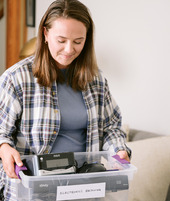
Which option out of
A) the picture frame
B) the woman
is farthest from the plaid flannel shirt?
the picture frame

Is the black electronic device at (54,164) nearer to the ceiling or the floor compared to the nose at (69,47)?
nearer to the floor

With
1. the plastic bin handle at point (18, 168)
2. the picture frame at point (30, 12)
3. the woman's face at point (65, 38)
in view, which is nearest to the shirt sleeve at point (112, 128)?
the woman's face at point (65, 38)

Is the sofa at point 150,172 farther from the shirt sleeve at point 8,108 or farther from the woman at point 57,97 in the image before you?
the shirt sleeve at point 8,108

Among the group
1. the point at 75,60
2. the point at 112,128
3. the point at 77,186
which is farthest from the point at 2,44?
the point at 77,186

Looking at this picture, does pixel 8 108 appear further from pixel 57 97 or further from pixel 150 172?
pixel 150 172

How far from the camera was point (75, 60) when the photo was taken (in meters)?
1.16

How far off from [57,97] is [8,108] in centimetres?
18

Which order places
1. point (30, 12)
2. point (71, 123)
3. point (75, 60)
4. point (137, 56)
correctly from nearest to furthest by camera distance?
point (71, 123)
point (75, 60)
point (137, 56)
point (30, 12)

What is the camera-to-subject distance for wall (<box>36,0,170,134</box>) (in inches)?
78.6

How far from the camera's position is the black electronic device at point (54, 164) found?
0.79 metres

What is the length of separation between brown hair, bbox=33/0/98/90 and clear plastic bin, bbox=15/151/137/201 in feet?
1.15

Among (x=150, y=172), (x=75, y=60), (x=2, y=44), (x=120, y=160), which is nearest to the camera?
(x=120, y=160)

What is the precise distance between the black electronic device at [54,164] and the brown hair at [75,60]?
12.6 inches

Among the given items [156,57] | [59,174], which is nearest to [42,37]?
[59,174]
